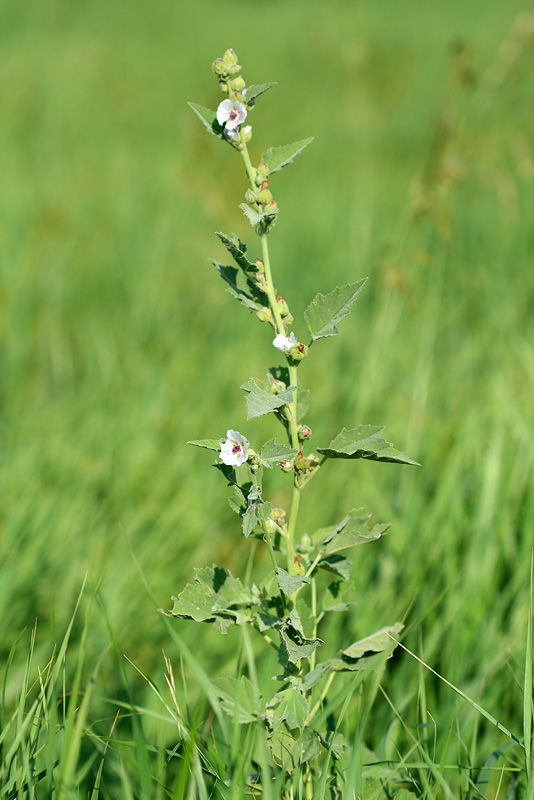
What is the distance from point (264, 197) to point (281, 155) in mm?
82

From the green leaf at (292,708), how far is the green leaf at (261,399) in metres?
0.38

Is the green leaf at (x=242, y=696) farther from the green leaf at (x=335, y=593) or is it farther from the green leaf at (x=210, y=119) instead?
the green leaf at (x=210, y=119)

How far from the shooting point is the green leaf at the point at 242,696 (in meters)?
0.96

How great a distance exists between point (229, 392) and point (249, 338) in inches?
21.7

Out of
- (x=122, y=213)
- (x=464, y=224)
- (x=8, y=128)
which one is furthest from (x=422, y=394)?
(x=8, y=128)

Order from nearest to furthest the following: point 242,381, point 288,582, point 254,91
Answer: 1. point 288,582
2. point 254,91
3. point 242,381

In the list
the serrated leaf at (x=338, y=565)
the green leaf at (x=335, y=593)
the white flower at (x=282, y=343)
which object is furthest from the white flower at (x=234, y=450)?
the green leaf at (x=335, y=593)

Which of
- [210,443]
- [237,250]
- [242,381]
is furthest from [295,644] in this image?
[242,381]

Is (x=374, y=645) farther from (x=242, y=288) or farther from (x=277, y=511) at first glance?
(x=242, y=288)

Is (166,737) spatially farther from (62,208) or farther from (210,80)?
(210,80)

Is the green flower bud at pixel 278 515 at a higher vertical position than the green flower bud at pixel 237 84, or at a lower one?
lower

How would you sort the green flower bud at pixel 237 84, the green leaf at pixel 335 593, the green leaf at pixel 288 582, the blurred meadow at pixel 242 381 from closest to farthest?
1. the green leaf at pixel 288 582
2. the green flower bud at pixel 237 84
3. the green leaf at pixel 335 593
4. the blurred meadow at pixel 242 381

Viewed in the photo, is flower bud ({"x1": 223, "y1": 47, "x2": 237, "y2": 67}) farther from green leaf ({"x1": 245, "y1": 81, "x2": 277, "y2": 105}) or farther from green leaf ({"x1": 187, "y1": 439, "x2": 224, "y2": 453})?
green leaf ({"x1": 187, "y1": 439, "x2": 224, "y2": 453})

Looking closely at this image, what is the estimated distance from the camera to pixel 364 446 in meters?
0.88
